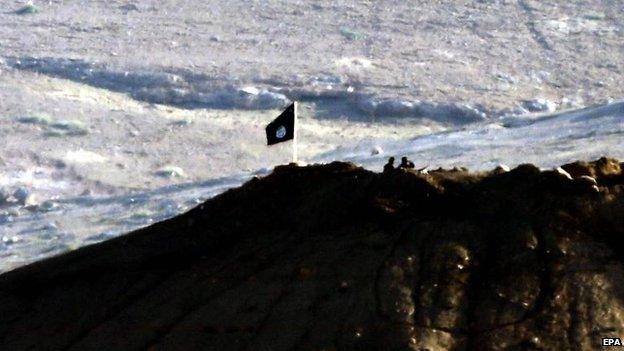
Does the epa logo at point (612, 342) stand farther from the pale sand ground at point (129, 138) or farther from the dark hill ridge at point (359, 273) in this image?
the pale sand ground at point (129, 138)

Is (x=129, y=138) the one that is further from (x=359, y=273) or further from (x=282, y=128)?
(x=359, y=273)

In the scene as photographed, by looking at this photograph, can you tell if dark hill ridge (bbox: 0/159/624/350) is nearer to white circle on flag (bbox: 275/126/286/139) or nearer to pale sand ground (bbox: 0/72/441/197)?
white circle on flag (bbox: 275/126/286/139)

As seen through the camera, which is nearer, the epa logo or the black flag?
the epa logo

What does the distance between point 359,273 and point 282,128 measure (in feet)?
5.53

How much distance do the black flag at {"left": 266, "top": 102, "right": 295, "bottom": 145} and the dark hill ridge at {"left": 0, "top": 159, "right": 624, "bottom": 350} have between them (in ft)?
2.40

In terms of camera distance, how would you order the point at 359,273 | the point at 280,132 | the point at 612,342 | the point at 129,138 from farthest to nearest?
the point at 129,138
the point at 280,132
the point at 359,273
the point at 612,342

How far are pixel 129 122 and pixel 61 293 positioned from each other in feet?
21.5

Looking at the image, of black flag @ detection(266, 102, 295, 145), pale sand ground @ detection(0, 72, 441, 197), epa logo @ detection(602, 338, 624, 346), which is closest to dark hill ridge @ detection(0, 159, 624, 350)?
epa logo @ detection(602, 338, 624, 346)

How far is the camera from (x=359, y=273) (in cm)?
381

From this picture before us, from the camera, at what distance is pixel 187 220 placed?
4699 mm

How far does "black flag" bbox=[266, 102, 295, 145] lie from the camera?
536cm

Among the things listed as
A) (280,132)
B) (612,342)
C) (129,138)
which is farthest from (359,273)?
(129,138)

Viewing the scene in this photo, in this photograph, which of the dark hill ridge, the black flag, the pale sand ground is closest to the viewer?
the dark hill ridge

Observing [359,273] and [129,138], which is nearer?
[359,273]
